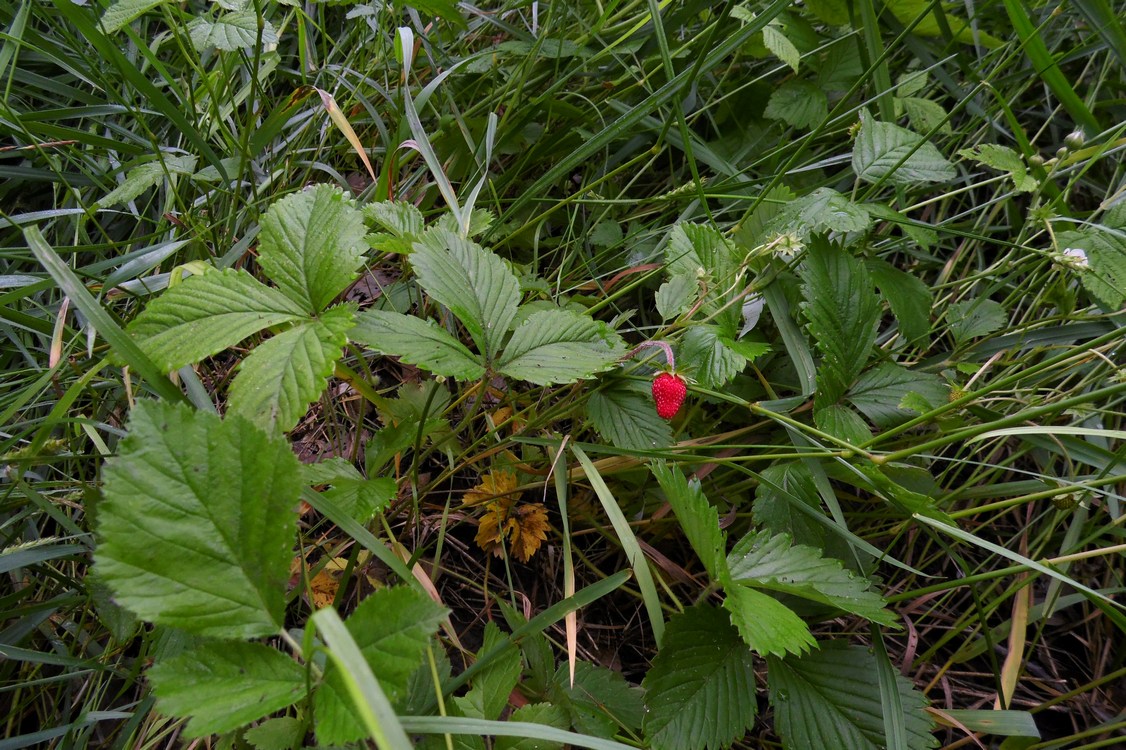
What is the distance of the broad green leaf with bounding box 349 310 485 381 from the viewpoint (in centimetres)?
83

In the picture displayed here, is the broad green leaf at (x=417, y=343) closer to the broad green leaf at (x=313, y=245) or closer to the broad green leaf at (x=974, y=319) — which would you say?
the broad green leaf at (x=313, y=245)

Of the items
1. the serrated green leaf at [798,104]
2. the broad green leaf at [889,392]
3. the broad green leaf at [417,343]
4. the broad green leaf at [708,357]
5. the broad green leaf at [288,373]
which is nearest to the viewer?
the broad green leaf at [288,373]

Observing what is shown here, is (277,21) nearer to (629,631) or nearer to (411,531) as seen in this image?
(411,531)

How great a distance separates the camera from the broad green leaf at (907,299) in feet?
3.85

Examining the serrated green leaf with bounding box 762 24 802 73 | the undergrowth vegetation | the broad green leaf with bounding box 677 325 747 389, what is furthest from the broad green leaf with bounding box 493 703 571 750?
the serrated green leaf with bounding box 762 24 802 73

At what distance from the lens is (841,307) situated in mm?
1073

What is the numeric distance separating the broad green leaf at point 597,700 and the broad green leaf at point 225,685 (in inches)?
14.8

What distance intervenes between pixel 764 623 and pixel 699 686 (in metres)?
0.16

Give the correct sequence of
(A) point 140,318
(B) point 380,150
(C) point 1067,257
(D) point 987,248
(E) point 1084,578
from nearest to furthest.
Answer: (A) point 140,318 < (C) point 1067,257 < (E) point 1084,578 < (B) point 380,150 < (D) point 987,248

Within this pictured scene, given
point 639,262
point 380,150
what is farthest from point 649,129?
point 380,150

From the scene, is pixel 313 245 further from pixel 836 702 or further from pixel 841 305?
pixel 836 702

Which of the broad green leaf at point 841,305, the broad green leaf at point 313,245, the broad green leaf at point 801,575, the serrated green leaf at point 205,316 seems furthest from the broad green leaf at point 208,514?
the broad green leaf at point 841,305

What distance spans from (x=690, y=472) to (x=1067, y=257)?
2.11 ft

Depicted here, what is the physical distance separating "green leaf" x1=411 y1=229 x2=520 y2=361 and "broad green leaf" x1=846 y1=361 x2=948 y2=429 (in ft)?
1.85
